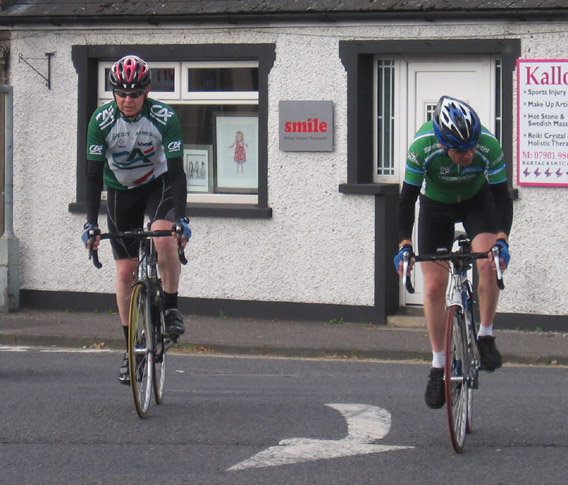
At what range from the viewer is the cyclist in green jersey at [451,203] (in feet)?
21.4

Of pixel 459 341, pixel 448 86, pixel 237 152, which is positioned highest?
pixel 448 86

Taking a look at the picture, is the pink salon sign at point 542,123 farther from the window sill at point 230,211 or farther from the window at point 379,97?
the window sill at point 230,211

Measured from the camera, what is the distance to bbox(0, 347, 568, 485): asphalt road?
6.20 meters

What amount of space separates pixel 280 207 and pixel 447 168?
5989mm

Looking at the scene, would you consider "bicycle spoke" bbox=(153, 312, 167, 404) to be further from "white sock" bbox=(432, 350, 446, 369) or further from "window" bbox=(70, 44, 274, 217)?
"window" bbox=(70, 44, 274, 217)

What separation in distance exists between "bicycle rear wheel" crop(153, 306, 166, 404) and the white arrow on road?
3.98 feet

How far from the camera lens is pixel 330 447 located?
670 cm

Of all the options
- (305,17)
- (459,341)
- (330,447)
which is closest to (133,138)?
(330,447)

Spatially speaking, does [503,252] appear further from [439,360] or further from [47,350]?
[47,350]

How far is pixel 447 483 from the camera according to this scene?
5.98m

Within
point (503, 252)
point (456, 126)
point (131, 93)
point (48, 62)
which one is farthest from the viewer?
point (48, 62)

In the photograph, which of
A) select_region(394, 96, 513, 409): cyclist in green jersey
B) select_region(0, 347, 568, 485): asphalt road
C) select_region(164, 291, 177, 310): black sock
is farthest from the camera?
select_region(164, 291, 177, 310): black sock

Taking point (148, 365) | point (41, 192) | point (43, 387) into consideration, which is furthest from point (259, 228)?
point (148, 365)

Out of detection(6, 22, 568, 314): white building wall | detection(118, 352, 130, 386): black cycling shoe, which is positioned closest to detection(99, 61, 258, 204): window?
detection(6, 22, 568, 314): white building wall
